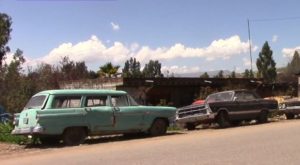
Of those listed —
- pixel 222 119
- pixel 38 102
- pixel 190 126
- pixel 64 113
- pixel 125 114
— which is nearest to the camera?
pixel 64 113

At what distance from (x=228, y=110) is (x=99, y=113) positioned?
7.02 m

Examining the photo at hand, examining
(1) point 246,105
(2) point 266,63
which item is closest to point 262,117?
(1) point 246,105

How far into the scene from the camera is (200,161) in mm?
11641

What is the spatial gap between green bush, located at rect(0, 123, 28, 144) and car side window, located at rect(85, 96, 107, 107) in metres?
2.58

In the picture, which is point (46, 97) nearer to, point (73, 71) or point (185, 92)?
point (185, 92)

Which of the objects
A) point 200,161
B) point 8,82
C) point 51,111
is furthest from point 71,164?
point 8,82

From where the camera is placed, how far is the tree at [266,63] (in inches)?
3287

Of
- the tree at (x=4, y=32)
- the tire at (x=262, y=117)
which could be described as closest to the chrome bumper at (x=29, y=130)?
the tire at (x=262, y=117)

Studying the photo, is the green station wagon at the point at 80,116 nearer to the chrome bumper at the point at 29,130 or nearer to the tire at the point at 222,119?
the chrome bumper at the point at 29,130

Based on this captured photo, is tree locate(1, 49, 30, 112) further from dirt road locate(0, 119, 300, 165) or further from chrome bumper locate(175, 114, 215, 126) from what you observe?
dirt road locate(0, 119, 300, 165)

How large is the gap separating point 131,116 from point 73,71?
3638cm

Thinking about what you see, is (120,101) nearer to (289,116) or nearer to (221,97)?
(221,97)

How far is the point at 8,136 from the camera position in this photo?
63.5 ft

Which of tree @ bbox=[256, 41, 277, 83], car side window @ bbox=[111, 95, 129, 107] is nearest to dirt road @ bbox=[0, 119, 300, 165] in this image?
car side window @ bbox=[111, 95, 129, 107]
